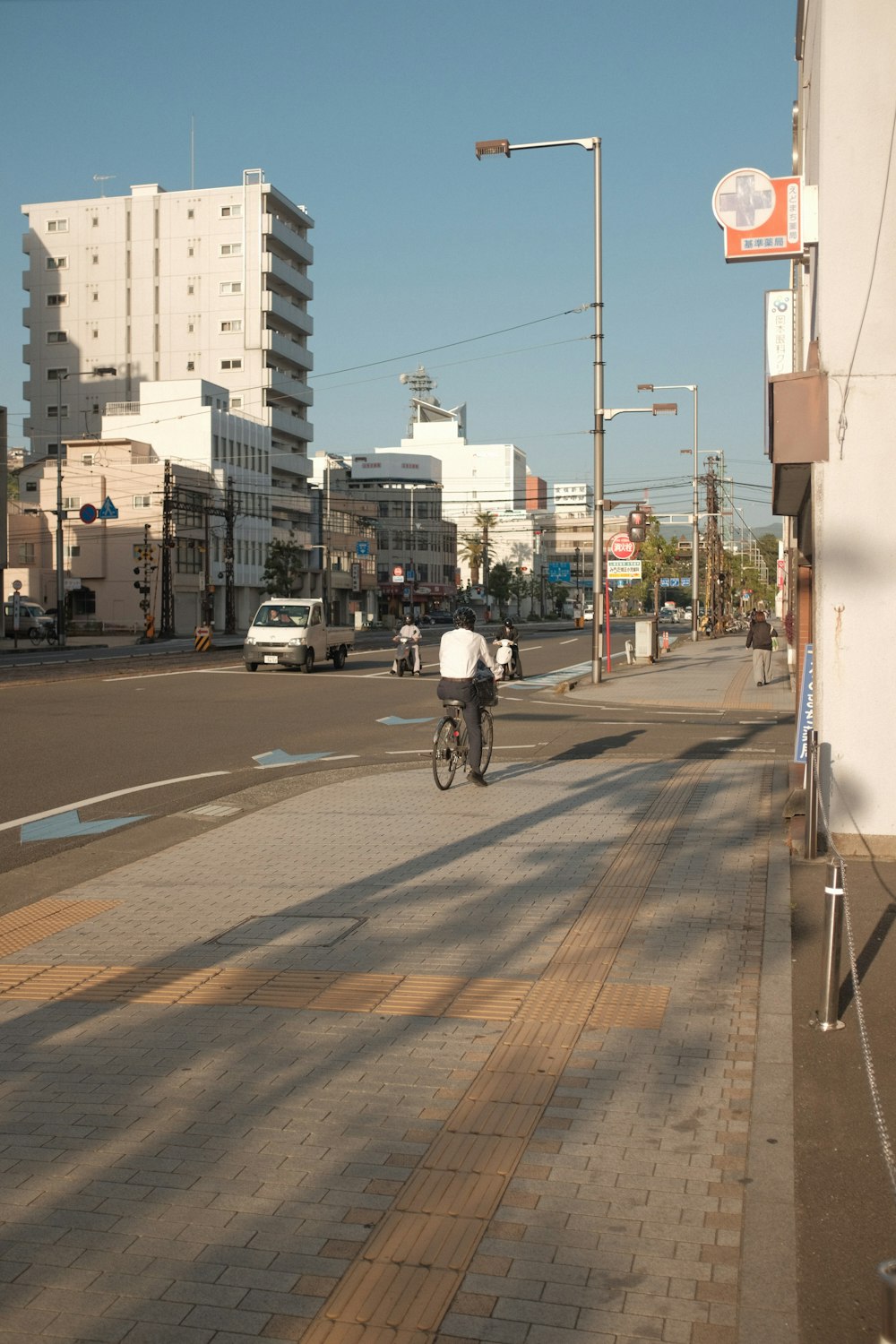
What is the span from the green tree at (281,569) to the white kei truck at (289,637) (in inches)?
2067

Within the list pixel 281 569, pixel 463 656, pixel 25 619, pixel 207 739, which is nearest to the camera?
pixel 463 656

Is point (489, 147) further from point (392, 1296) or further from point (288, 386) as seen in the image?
point (288, 386)

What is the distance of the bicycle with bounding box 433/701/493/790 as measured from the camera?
13031 millimetres

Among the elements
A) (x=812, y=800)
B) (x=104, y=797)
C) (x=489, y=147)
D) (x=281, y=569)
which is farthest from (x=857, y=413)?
(x=281, y=569)

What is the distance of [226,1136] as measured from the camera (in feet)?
15.3

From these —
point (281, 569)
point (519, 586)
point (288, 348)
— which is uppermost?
point (288, 348)

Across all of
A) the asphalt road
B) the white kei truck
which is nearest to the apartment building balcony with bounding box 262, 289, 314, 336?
the white kei truck

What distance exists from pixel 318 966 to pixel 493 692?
679cm

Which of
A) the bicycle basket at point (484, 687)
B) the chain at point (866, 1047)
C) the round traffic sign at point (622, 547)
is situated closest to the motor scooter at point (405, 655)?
the round traffic sign at point (622, 547)

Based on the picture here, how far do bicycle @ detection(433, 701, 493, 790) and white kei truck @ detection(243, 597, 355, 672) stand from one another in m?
22.6

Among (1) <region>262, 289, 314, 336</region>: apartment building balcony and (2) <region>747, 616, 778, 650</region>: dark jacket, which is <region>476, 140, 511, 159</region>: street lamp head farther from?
(1) <region>262, 289, 314, 336</region>: apartment building balcony

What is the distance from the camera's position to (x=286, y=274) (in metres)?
104

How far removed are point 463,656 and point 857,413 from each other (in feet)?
16.0

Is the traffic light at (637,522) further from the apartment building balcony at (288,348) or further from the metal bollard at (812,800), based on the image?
the apartment building balcony at (288,348)
